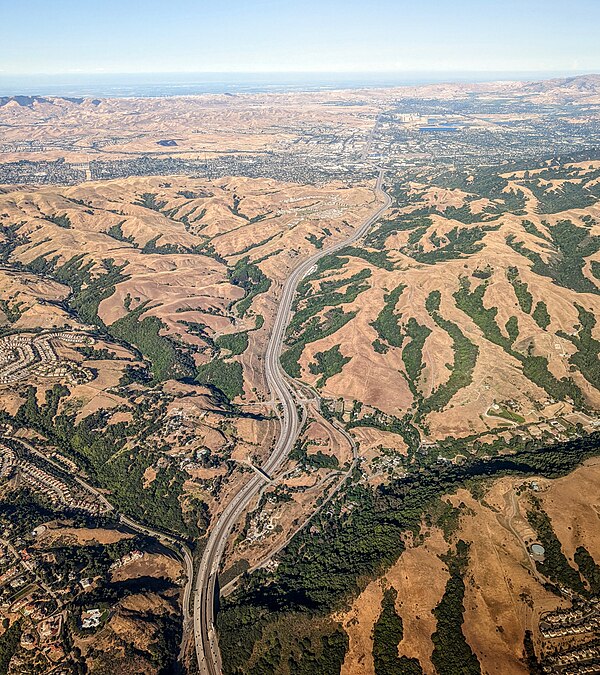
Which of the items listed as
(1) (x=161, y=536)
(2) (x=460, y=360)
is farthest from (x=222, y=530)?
(2) (x=460, y=360)

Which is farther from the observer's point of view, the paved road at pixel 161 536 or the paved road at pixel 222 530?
the paved road at pixel 161 536

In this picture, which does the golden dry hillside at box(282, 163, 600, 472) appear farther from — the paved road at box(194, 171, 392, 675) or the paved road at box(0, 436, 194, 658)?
the paved road at box(0, 436, 194, 658)

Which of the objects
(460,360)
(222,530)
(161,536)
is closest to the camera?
(161,536)

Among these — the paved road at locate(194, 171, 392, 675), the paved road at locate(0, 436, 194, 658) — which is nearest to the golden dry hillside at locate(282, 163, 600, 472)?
the paved road at locate(194, 171, 392, 675)

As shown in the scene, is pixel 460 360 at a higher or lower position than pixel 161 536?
higher

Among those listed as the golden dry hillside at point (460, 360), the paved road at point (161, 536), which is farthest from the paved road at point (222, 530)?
the golden dry hillside at point (460, 360)

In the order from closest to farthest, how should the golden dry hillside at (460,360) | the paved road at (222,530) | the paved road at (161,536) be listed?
1. the paved road at (222,530)
2. the paved road at (161,536)
3. the golden dry hillside at (460,360)

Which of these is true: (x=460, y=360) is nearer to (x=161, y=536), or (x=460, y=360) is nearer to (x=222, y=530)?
(x=222, y=530)

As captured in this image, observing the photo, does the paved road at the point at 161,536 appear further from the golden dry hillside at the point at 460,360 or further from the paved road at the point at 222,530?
the golden dry hillside at the point at 460,360

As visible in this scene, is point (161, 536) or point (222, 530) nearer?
point (161, 536)

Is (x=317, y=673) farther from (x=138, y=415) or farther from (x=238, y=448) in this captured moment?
(x=138, y=415)

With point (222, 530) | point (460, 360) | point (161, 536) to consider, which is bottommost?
point (161, 536)
